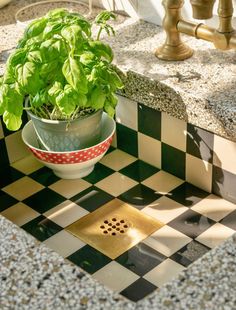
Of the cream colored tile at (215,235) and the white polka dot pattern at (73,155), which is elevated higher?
the white polka dot pattern at (73,155)

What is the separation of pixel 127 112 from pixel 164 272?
47cm

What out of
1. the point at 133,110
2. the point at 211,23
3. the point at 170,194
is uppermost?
the point at 211,23

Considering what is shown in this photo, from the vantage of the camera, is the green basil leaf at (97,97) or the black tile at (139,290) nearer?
the black tile at (139,290)

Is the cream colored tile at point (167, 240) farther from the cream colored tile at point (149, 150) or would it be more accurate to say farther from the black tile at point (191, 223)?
the cream colored tile at point (149, 150)

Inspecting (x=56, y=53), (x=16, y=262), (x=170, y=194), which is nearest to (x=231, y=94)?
(x=170, y=194)

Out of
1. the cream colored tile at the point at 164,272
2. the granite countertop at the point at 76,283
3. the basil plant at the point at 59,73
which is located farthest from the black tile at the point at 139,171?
the granite countertop at the point at 76,283

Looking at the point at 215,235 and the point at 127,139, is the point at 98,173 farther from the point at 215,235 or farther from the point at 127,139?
the point at 215,235

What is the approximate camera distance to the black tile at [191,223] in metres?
1.39

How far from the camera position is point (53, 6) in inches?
75.9

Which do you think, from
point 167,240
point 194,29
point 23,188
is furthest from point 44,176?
point 194,29

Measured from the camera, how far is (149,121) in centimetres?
156

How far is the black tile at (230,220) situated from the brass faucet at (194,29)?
359 millimetres

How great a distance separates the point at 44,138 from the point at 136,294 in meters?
0.44

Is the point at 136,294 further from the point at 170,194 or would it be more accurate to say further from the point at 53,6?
the point at 53,6
